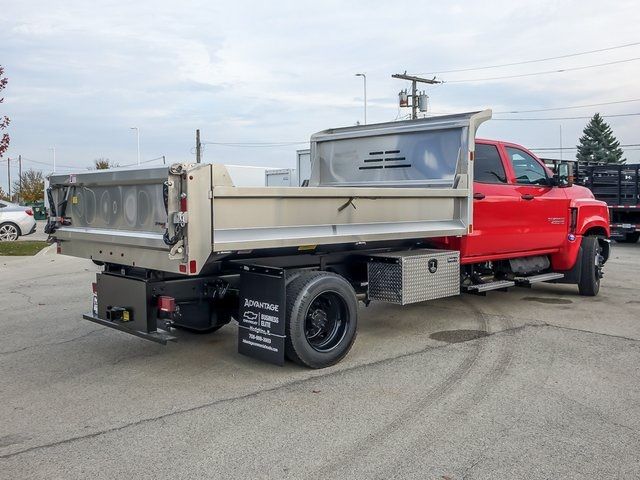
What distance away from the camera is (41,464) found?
12.2ft

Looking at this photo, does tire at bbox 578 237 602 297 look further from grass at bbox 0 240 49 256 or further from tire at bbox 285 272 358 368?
grass at bbox 0 240 49 256

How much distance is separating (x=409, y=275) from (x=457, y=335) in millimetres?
1141

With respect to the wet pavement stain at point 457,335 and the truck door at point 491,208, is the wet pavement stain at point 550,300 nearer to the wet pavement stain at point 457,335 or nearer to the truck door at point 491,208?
the truck door at point 491,208

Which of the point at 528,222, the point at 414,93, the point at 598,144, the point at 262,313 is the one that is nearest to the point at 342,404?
the point at 262,313

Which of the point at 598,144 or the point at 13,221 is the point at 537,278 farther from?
the point at 598,144

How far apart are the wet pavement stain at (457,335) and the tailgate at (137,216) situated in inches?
127

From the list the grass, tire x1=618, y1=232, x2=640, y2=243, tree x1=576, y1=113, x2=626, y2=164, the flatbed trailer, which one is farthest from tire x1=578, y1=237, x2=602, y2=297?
tree x1=576, y1=113, x2=626, y2=164

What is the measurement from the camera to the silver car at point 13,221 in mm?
20188

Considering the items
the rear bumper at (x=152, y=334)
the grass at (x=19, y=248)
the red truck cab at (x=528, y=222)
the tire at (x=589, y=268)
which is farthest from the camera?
the grass at (x=19, y=248)

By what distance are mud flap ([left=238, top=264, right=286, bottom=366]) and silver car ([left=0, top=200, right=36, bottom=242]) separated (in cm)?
1731

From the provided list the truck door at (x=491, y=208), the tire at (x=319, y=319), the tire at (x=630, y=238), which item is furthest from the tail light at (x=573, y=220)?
the tire at (x=630, y=238)

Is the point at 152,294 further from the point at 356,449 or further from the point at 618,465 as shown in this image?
the point at 618,465

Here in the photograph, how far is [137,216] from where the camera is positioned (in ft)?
17.3

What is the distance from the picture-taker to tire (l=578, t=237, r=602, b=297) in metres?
9.39
